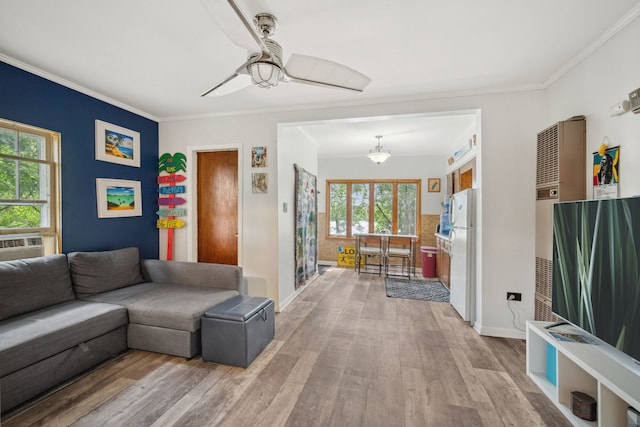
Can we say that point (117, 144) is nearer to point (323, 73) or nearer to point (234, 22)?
point (234, 22)

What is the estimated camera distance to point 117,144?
3135 mm

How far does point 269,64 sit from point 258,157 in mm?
1940

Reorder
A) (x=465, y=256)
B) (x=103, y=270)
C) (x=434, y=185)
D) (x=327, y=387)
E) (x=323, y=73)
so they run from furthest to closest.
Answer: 1. (x=434, y=185)
2. (x=465, y=256)
3. (x=103, y=270)
4. (x=327, y=387)
5. (x=323, y=73)

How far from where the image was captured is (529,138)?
2.67 metres

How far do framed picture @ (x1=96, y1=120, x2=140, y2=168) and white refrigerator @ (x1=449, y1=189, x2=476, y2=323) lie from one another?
4.01 m

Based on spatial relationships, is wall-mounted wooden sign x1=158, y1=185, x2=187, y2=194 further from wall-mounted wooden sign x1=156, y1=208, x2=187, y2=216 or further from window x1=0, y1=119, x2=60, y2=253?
window x1=0, y1=119, x2=60, y2=253

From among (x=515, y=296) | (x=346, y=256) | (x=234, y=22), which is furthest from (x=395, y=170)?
(x=234, y=22)

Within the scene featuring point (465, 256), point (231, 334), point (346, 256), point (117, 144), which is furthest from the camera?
point (346, 256)

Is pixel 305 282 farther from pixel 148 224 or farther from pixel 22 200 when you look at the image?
pixel 22 200

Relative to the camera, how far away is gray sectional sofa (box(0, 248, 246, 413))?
1.72 m

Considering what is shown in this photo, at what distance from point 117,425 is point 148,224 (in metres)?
2.54

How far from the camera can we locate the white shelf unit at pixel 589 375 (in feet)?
4.19

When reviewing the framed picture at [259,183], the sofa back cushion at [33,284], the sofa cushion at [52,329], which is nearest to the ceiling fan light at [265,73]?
the framed picture at [259,183]

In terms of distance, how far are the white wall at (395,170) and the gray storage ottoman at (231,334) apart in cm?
436
